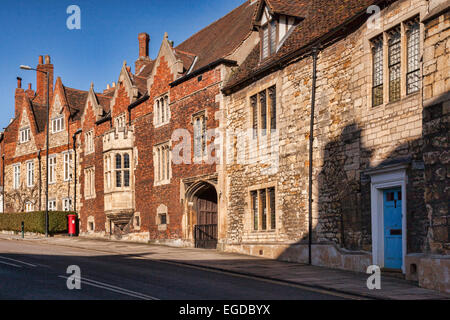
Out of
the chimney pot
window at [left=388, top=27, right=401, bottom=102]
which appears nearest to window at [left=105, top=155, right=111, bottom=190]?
the chimney pot

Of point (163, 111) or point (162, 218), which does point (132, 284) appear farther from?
point (163, 111)

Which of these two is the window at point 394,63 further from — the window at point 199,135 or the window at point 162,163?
the window at point 162,163

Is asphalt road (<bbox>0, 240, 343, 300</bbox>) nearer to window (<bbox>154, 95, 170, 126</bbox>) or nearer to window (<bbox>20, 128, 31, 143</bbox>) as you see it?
window (<bbox>154, 95, 170, 126</bbox>)

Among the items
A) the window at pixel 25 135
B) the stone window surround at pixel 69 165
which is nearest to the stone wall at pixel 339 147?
the stone window surround at pixel 69 165

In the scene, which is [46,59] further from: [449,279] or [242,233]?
[449,279]

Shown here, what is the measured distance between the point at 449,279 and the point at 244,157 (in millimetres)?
11353

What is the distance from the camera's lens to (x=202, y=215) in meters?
26.0

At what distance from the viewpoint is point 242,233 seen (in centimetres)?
2234

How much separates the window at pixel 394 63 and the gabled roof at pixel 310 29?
1.08 m

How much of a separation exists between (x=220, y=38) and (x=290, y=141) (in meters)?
9.73

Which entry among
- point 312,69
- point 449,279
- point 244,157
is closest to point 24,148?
point 244,157

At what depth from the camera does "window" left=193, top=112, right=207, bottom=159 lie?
2473 centimetres

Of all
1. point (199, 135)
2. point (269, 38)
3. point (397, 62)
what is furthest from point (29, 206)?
point (397, 62)

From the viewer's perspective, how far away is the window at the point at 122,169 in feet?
102
